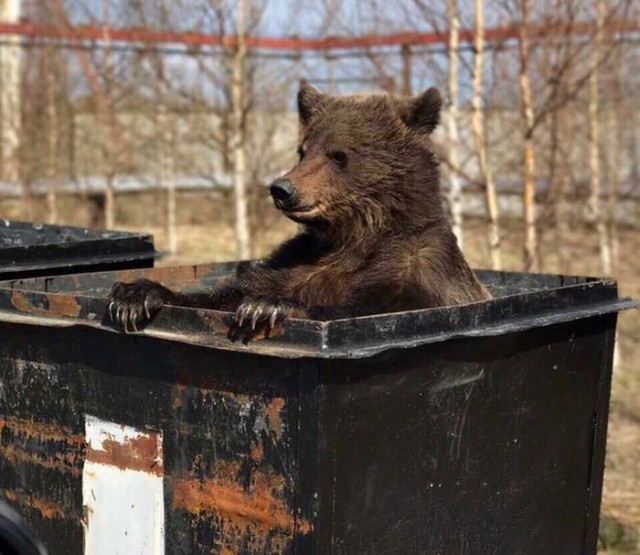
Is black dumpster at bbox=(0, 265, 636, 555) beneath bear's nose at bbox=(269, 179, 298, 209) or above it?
beneath

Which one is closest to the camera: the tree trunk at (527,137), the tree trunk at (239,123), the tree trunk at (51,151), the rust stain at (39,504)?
the rust stain at (39,504)

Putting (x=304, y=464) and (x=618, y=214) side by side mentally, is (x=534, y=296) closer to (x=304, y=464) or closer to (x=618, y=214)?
(x=304, y=464)

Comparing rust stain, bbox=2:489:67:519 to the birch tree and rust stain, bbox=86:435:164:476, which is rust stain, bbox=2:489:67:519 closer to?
rust stain, bbox=86:435:164:476

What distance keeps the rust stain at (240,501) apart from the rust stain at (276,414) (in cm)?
10

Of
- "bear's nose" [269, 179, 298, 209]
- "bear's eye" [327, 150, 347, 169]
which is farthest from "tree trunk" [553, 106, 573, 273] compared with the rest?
"bear's nose" [269, 179, 298, 209]

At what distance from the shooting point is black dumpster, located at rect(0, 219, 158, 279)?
313 cm

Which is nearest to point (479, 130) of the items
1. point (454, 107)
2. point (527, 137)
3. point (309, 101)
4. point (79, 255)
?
point (527, 137)

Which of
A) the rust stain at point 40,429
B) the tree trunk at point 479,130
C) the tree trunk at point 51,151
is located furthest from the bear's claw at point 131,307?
the tree trunk at point 51,151

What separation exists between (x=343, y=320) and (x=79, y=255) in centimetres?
166

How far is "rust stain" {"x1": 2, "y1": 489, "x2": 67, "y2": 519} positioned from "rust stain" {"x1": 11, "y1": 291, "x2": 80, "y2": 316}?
0.50 meters

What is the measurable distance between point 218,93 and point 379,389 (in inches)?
376

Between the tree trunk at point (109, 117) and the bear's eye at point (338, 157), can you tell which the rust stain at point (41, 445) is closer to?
the bear's eye at point (338, 157)

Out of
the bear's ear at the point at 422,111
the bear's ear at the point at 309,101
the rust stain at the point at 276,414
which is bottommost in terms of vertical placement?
the rust stain at the point at 276,414

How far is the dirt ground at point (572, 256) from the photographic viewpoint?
4.98m
